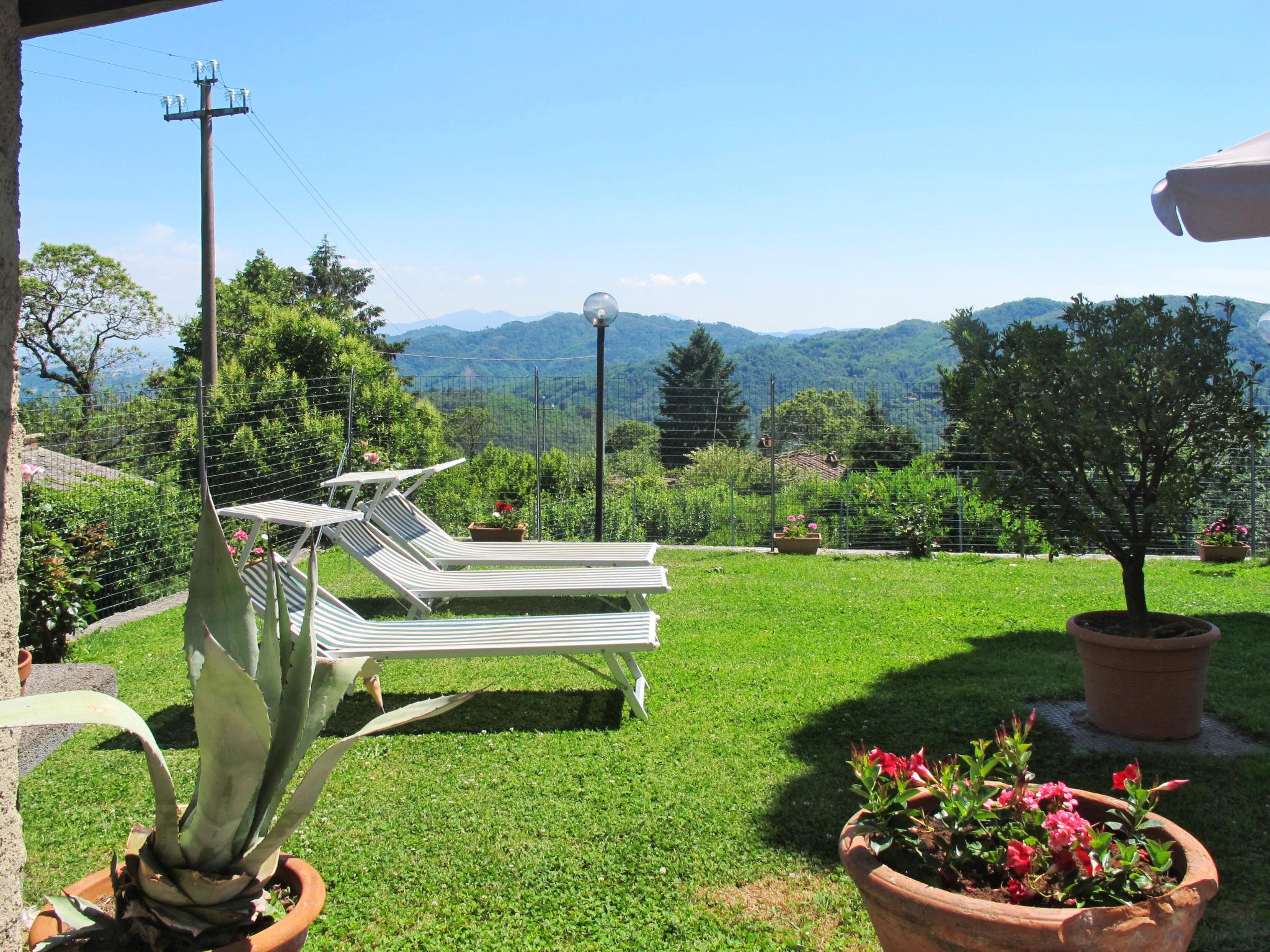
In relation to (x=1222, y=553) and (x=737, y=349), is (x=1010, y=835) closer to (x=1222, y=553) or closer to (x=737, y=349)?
(x=1222, y=553)

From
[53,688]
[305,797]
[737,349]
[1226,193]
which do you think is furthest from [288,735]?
[737,349]

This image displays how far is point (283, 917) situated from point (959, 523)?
9928mm

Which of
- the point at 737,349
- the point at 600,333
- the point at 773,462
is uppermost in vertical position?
the point at 737,349

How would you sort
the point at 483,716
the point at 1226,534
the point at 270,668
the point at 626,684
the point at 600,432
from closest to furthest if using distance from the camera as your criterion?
the point at 270,668 → the point at 626,684 → the point at 483,716 → the point at 600,432 → the point at 1226,534

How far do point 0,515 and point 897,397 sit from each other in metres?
10.8

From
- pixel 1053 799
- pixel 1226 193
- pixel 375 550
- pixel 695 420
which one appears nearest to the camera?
pixel 1053 799

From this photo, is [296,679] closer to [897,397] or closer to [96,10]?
[96,10]

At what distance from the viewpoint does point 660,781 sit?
3852mm

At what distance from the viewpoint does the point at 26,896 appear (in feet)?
9.45

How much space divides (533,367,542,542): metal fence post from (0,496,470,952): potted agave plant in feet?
29.4

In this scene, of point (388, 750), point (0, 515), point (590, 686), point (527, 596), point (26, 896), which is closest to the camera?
point (0, 515)

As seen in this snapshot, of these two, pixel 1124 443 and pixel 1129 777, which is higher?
pixel 1124 443

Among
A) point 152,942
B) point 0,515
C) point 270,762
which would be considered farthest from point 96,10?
point 152,942

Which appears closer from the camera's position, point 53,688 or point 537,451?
point 53,688
